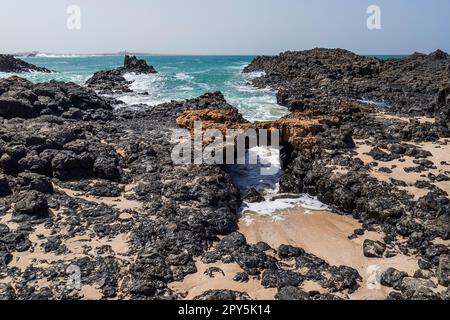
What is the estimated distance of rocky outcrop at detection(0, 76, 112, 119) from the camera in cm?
1831

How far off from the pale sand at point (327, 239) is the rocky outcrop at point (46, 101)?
44.0ft

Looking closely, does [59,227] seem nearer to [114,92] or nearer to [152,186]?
[152,186]

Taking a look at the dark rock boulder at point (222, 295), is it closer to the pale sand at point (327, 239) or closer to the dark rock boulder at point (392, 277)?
the pale sand at point (327, 239)

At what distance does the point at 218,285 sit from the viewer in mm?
8289

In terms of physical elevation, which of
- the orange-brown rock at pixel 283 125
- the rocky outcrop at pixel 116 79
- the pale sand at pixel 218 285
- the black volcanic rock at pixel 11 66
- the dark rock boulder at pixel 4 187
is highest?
the black volcanic rock at pixel 11 66

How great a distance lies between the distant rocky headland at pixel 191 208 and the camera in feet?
27.0

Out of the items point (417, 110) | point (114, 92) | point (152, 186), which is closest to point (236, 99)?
point (114, 92)

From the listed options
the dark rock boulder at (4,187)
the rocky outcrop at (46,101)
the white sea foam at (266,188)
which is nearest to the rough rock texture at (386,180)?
the white sea foam at (266,188)

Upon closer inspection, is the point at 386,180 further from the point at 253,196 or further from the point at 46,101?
the point at 46,101

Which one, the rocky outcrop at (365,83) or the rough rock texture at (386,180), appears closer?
the rough rock texture at (386,180)

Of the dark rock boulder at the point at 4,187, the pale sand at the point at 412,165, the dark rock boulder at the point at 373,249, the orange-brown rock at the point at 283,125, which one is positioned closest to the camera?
the dark rock boulder at the point at 373,249

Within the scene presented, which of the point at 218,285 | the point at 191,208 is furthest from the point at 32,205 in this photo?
the point at 218,285

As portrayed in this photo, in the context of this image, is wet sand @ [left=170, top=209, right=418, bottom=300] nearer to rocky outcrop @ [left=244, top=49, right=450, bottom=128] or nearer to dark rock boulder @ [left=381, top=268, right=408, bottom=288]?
dark rock boulder @ [left=381, top=268, right=408, bottom=288]

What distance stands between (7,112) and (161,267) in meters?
13.9
